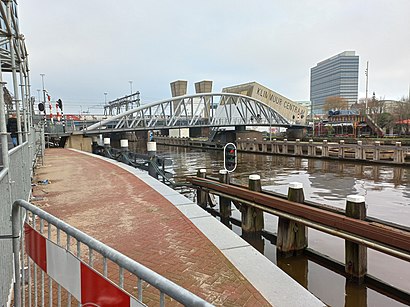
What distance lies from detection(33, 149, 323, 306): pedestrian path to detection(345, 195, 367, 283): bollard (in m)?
2.56

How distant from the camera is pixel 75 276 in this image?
2.24 m

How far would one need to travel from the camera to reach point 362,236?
19.5 feet

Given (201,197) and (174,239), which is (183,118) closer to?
(201,197)

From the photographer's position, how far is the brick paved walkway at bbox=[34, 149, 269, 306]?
157 inches

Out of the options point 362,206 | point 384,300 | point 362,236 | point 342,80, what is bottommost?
point 384,300

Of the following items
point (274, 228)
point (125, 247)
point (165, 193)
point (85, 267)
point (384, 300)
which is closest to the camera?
point (85, 267)

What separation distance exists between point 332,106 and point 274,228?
9327 cm

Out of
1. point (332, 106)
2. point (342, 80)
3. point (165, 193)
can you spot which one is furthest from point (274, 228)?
point (342, 80)

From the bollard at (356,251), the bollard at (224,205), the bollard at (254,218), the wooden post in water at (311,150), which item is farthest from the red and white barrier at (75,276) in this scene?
the wooden post in water at (311,150)

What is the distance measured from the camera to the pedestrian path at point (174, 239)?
3.89m

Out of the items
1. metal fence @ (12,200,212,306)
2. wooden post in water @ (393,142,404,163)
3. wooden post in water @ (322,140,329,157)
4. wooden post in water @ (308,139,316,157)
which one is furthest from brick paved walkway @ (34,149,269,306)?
wooden post in water @ (308,139,316,157)

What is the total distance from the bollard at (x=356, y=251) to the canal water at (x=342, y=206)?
0.82ft

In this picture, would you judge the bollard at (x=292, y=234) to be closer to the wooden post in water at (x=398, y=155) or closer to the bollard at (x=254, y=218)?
the bollard at (x=254, y=218)

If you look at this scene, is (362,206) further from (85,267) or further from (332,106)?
(332,106)
